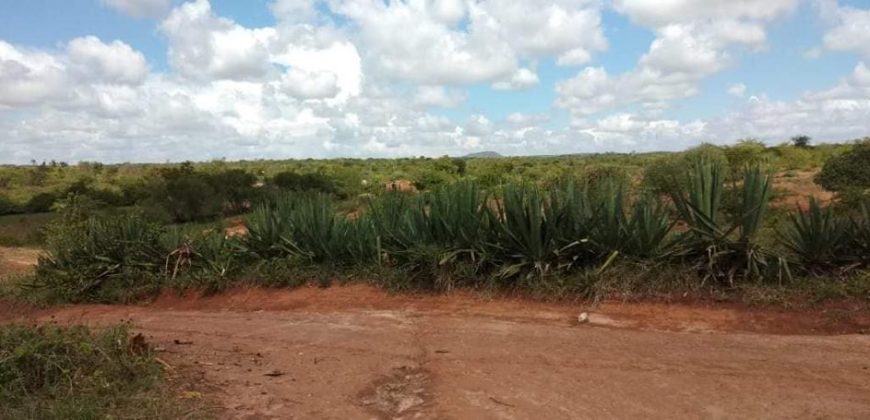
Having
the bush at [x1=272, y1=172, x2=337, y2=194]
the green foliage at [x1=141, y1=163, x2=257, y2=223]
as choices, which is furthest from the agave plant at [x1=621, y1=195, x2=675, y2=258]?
the bush at [x1=272, y1=172, x2=337, y2=194]

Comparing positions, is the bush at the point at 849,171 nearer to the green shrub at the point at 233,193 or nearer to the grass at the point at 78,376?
the grass at the point at 78,376

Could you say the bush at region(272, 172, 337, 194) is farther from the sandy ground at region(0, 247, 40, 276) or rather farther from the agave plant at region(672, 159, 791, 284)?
the agave plant at region(672, 159, 791, 284)

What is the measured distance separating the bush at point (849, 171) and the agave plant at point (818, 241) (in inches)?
575

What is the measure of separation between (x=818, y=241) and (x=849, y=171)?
17.0m

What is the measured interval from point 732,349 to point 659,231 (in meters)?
2.68

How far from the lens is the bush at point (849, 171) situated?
888 inches

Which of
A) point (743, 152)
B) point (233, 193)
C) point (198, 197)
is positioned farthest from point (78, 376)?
point (233, 193)

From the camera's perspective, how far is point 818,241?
360 inches

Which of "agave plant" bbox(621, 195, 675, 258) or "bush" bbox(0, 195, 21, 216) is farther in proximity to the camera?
"bush" bbox(0, 195, 21, 216)

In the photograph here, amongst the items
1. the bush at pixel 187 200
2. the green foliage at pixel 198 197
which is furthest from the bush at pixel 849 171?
the bush at pixel 187 200

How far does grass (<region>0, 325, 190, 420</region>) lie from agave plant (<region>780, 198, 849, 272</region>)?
7.75m

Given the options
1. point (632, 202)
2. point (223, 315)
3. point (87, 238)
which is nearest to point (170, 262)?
point (87, 238)

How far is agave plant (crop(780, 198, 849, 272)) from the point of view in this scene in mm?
9141

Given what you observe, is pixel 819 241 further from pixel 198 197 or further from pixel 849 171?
pixel 198 197
